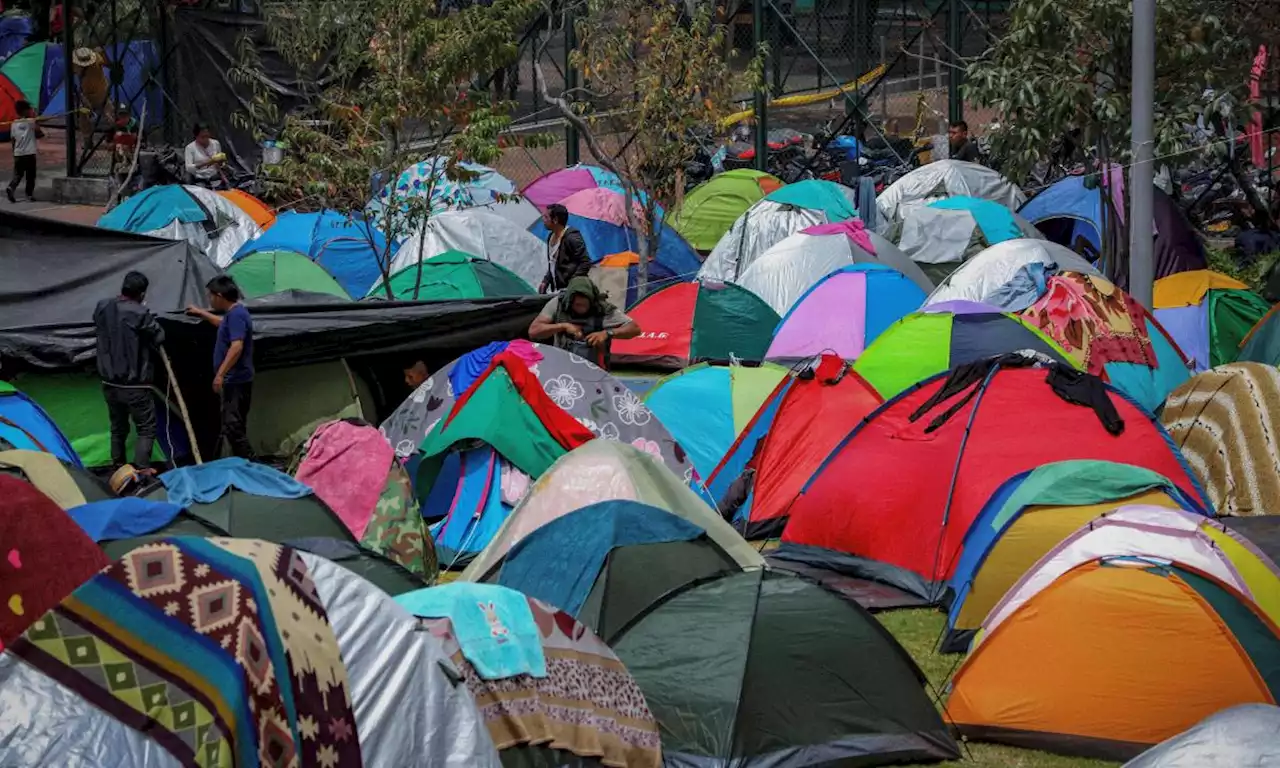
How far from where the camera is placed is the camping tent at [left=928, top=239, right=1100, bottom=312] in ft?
48.6

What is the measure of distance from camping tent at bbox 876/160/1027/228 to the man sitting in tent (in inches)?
353

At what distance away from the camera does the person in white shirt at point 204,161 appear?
73.4 feet

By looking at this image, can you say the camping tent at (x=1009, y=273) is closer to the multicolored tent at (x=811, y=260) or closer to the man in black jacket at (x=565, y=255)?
the multicolored tent at (x=811, y=260)

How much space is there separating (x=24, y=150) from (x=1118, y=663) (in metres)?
19.3

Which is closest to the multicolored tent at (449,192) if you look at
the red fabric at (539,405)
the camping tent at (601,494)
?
the red fabric at (539,405)

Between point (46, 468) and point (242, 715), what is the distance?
4481 millimetres

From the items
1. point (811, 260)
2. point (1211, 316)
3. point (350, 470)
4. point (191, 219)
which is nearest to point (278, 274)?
point (191, 219)

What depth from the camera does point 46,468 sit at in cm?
919

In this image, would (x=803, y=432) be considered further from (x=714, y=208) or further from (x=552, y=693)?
(x=714, y=208)

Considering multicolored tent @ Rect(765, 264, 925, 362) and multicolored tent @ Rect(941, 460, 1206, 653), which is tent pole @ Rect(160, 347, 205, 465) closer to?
multicolored tent @ Rect(765, 264, 925, 362)

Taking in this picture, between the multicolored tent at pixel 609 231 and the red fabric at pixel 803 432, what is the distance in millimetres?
8186

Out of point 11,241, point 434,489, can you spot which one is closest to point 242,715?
point 434,489

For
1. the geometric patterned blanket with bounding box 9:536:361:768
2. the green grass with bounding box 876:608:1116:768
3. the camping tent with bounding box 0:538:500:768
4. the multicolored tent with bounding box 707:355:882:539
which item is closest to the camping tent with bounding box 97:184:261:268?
the multicolored tent with bounding box 707:355:882:539

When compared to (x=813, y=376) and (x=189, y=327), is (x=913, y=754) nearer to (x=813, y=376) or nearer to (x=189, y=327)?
(x=813, y=376)
